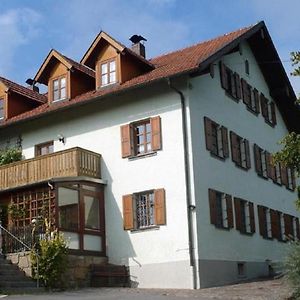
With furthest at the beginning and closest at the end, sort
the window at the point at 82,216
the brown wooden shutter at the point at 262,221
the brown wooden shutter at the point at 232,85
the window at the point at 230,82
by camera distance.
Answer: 1. the brown wooden shutter at the point at 262,221
2. the brown wooden shutter at the point at 232,85
3. the window at the point at 230,82
4. the window at the point at 82,216

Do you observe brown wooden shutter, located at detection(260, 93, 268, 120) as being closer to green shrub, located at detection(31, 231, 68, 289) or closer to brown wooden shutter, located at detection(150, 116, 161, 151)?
brown wooden shutter, located at detection(150, 116, 161, 151)

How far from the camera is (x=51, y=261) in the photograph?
2075cm

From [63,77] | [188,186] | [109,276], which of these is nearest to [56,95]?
[63,77]

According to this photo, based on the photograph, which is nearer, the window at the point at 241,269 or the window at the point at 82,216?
the window at the point at 82,216

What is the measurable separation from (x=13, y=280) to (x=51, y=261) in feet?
4.49

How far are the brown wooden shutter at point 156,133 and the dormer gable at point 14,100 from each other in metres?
7.62

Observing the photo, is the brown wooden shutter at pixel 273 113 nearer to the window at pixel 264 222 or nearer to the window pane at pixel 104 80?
the window at pixel 264 222

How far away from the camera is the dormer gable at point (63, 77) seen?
27.0 meters

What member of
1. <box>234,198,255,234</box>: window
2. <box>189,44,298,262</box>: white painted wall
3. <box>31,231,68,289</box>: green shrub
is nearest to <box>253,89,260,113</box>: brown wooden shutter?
<box>189,44,298,262</box>: white painted wall

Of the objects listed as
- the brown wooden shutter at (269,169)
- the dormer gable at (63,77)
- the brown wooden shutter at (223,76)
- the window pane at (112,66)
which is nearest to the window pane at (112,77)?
the window pane at (112,66)

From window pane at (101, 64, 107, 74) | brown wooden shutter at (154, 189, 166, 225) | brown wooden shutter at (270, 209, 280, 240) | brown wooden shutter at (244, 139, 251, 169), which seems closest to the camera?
brown wooden shutter at (154, 189, 166, 225)

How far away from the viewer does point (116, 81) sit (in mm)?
25594

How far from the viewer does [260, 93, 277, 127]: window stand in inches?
1250

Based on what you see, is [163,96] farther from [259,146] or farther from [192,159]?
[259,146]
